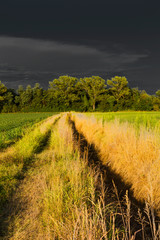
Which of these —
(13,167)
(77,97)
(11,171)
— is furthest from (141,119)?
(77,97)

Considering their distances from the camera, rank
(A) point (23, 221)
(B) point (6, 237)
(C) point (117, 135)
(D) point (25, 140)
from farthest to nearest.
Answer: (D) point (25, 140), (C) point (117, 135), (A) point (23, 221), (B) point (6, 237)

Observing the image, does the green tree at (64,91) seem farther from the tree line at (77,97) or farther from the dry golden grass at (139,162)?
the dry golden grass at (139,162)

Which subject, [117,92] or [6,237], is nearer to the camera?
[6,237]

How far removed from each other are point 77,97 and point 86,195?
5425 centimetres

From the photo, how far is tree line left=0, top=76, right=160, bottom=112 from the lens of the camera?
53.5 meters

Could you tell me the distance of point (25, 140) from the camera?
6.83 meters

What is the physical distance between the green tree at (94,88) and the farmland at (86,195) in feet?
164

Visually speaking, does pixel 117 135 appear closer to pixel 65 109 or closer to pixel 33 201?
pixel 33 201

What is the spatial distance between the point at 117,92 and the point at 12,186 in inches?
2176

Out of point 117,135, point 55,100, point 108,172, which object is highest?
point 55,100

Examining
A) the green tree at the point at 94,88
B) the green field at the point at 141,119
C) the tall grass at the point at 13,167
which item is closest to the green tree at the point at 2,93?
the green tree at the point at 94,88

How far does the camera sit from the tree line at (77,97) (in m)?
53.5

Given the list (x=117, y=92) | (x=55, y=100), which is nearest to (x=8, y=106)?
(x=55, y=100)

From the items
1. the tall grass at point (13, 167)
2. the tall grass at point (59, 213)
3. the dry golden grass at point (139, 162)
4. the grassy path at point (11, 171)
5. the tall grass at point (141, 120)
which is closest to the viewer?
the tall grass at point (59, 213)
